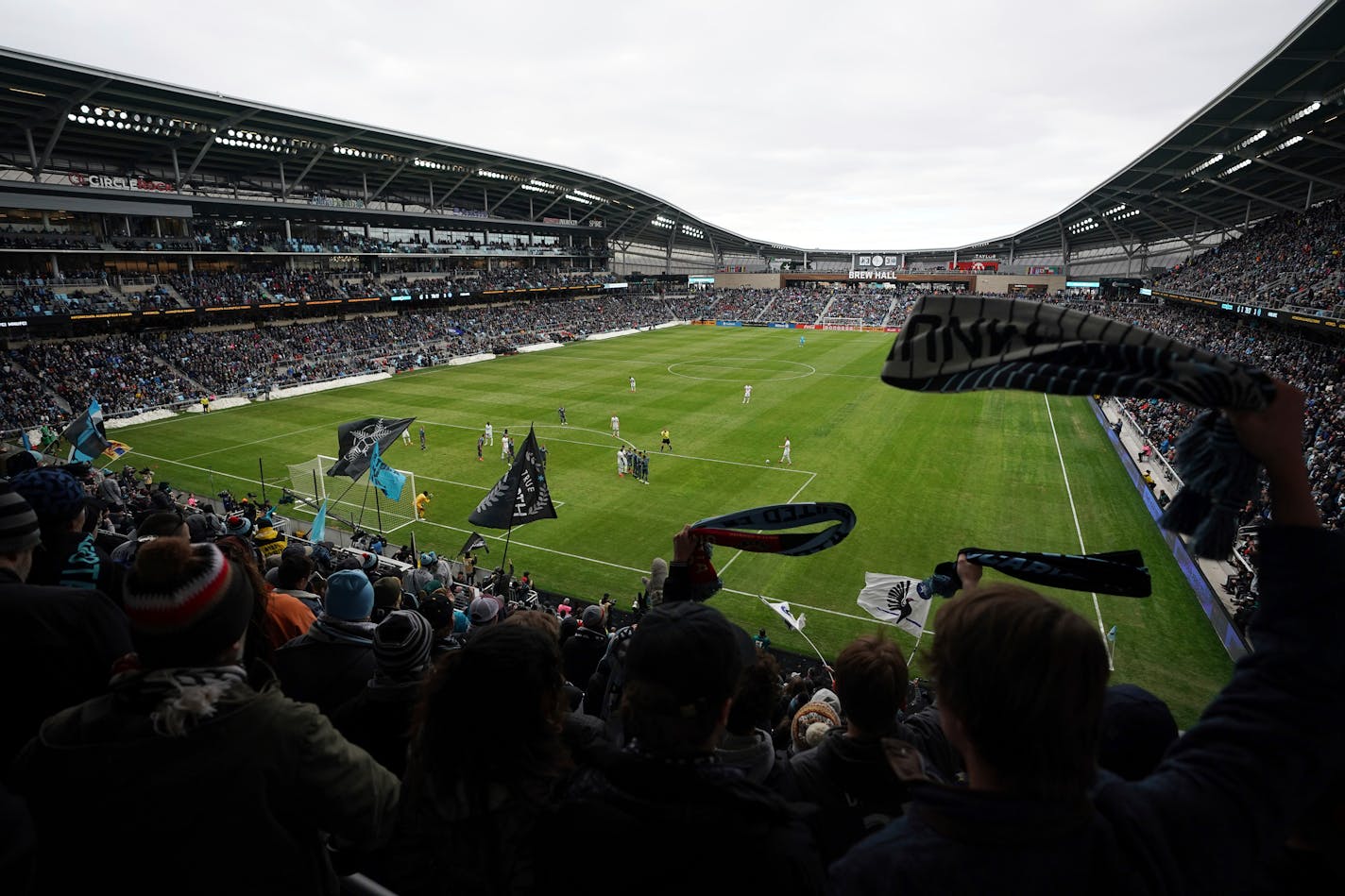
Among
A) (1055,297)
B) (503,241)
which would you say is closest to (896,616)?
(503,241)

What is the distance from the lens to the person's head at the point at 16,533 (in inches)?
140

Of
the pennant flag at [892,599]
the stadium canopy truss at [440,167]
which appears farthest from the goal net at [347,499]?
the stadium canopy truss at [440,167]

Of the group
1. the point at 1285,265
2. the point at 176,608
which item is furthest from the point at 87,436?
the point at 1285,265

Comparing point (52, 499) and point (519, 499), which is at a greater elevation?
point (52, 499)

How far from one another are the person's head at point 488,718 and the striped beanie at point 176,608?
771 millimetres

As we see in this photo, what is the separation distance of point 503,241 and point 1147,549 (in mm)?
77420

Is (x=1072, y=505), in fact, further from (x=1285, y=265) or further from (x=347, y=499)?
(x=1285, y=265)

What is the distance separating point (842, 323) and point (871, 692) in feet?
303

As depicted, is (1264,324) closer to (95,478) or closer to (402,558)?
(402,558)

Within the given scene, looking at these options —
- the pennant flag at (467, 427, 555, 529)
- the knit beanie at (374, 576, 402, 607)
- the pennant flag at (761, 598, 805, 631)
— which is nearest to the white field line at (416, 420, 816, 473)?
the pennant flag at (761, 598, 805, 631)

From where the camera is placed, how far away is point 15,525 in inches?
142

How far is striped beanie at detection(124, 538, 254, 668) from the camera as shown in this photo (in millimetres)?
2346

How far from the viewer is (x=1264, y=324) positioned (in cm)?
4172

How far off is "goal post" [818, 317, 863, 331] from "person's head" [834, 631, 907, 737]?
3485 inches
